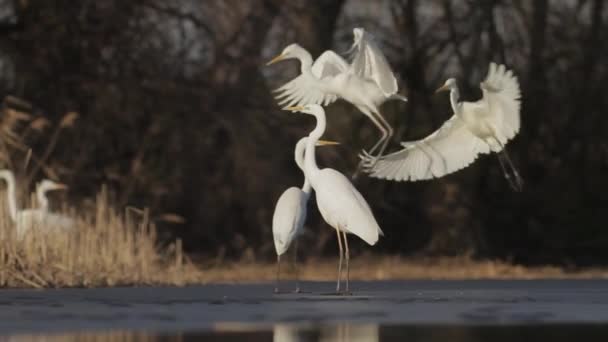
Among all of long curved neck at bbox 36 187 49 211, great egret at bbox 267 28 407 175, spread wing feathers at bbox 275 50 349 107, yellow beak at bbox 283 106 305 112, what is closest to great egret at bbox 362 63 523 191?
great egret at bbox 267 28 407 175

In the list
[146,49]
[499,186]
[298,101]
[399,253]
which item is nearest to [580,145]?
[499,186]

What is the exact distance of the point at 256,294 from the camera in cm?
1362

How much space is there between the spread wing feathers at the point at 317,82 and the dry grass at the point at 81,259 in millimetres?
2019

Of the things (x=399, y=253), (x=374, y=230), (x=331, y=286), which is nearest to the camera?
(x=374, y=230)

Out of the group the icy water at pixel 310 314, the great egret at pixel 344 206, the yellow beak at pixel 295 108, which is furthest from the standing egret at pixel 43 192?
the great egret at pixel 344 206

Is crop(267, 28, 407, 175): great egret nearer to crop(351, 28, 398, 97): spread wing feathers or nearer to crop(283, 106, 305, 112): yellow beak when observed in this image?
crop(351, 28, 398, 97): spread wing feathers

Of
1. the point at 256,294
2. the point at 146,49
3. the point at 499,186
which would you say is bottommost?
the point at 256,294

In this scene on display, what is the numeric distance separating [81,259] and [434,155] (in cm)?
339

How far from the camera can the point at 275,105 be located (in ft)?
71.1

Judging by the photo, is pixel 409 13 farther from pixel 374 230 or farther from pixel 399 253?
pixel 374 230

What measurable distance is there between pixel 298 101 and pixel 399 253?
23.3ft

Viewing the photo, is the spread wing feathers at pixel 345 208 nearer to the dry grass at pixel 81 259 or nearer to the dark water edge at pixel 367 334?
the dry grass at pixel 81 259

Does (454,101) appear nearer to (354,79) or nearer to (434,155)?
(434,155)

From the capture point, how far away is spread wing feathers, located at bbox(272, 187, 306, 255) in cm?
1384
